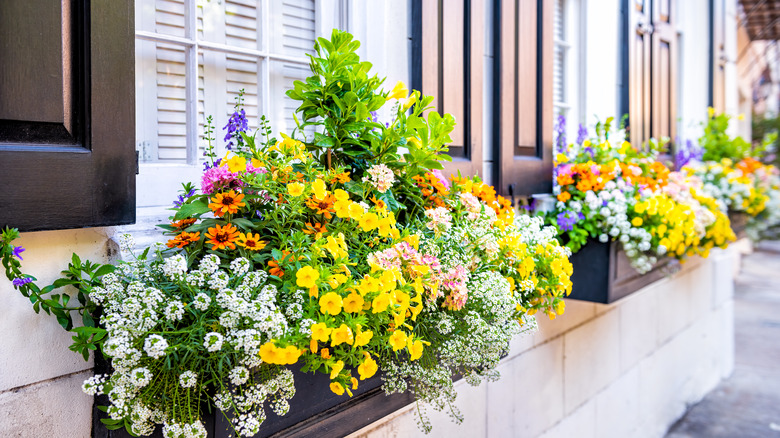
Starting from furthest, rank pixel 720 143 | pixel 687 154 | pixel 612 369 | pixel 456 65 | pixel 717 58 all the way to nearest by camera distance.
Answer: pixel 717 58
pixel 720 143
pixel 687 154
pixel 612 369
pixel 456 65

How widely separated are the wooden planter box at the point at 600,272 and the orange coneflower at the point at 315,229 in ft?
5.61

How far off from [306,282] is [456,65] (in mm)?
1413

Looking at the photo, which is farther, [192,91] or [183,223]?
[192,91]

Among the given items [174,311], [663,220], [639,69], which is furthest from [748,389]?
[174,311]

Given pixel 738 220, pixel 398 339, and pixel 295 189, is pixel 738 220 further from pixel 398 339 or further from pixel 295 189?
pixel 295 189

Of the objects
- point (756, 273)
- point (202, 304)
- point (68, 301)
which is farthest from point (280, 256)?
point (756, 273)

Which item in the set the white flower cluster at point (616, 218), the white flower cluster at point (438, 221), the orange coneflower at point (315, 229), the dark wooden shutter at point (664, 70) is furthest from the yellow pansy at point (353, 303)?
the dark wooden shutter at point (664, 70)

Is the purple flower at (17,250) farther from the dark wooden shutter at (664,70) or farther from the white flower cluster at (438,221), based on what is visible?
the dark wooden shutter at (664,70)

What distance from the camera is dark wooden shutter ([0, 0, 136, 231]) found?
1.12 metres

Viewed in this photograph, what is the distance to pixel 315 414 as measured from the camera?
4.61ft

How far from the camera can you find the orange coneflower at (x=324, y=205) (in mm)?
1413

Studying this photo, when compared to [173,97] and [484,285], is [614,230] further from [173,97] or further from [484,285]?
[173,97]

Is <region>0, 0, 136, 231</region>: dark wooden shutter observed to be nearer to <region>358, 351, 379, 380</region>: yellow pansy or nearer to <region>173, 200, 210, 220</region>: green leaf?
<region>173, 200, 210, 220</region>: green leaf

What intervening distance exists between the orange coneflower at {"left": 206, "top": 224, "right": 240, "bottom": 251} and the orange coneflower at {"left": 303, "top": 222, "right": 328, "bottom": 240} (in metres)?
0.17
